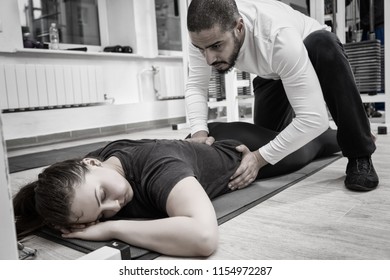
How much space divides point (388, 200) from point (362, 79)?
5.74 feet

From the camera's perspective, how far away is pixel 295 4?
113 inches

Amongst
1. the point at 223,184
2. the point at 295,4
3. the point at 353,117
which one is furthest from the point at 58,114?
the point at 353,117

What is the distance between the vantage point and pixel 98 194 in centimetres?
87

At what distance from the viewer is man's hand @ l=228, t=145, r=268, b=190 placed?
4.21ft

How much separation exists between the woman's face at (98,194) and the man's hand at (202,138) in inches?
16.8

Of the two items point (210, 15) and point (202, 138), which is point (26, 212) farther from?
point (210, 15)

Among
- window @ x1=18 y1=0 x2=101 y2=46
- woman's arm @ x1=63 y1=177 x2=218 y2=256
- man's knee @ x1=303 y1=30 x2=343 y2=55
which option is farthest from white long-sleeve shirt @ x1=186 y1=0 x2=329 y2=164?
window @ x1=18 y1=0 x2=101 y2=46

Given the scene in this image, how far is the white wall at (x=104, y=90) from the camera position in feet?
9.48

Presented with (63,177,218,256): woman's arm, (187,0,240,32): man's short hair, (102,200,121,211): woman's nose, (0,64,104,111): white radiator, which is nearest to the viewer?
(63,177,218,256): woman's arm

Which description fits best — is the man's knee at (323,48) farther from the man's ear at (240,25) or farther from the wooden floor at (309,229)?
the wooden floor at (309,229)

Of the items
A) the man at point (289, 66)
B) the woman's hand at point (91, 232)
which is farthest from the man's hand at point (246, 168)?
the woman's hand at point (91, 232)

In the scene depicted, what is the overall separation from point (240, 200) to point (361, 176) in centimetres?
43

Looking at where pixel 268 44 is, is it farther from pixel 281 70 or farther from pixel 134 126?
pixel 134 126

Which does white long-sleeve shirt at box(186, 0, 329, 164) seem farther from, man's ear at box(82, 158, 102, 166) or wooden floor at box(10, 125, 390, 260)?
man's ear at box(82, 158, 102, 166)
